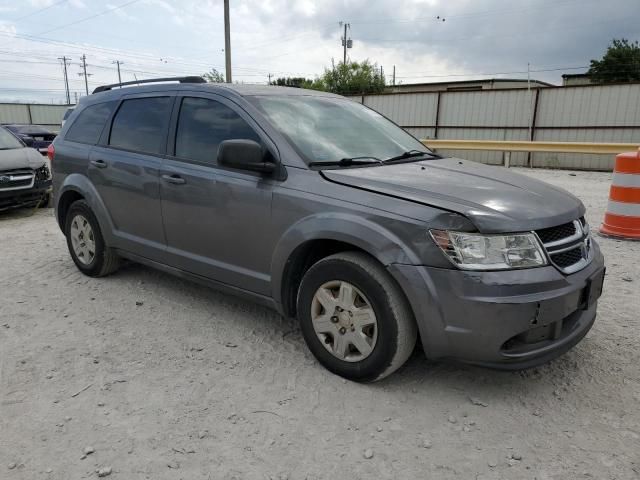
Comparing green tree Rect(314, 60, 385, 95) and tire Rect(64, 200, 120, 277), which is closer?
tire Rect(64, 200, 120, 277)

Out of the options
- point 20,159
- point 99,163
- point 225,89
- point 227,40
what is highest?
point 227,40

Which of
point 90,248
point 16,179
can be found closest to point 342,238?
point 90,248

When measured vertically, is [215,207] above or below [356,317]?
above

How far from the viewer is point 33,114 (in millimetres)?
33938

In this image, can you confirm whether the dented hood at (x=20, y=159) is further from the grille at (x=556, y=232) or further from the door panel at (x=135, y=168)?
the grille at (x=556, y=232)

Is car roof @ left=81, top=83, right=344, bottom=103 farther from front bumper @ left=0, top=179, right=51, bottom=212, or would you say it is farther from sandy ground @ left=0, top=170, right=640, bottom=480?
front bumper @ left=0, top=179, right=51, bottom=212

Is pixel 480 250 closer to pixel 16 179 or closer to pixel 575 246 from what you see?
pixel 575 246

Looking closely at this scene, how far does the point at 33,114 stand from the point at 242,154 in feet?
120

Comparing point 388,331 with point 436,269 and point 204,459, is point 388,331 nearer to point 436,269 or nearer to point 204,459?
point 436,269

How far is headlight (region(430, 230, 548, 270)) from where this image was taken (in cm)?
256

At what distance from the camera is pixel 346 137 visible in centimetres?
363

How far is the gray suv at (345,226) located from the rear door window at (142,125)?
0.02 m

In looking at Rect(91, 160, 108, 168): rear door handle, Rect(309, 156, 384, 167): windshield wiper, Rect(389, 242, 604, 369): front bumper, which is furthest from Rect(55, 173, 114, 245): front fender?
Rect(389, 242, 604, 369): front bumper

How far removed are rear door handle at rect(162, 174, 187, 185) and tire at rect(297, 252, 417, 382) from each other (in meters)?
1.29
